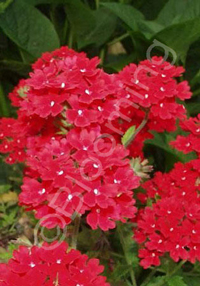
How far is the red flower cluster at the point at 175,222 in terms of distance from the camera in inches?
53.0

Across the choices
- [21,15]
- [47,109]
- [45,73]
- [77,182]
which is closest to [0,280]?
[77,182]

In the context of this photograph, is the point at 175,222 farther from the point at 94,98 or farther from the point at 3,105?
the point at 3,105

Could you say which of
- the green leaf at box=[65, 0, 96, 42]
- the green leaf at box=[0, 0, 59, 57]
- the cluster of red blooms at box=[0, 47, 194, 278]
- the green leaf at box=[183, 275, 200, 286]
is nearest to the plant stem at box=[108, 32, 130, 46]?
the green leaf at box=[65, 0, 96, 42]

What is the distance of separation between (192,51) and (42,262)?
1356 millimetres

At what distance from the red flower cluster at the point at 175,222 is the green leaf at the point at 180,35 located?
586 mm

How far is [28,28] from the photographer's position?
213 cm

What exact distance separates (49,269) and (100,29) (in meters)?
1.31

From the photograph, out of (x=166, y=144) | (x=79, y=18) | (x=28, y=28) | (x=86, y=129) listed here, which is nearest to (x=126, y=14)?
(x=79, y=18)

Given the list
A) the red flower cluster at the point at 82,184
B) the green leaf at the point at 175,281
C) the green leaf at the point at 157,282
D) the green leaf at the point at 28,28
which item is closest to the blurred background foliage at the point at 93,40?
the green leaf at the point at 28,28

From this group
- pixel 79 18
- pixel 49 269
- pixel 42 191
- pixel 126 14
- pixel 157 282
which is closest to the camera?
pixel 49 269

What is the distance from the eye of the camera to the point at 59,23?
243 centimetres

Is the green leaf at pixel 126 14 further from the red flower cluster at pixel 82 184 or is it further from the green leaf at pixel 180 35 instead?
the red flower cluster at pixel 82 184

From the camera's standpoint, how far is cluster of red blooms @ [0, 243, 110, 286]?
1079mm

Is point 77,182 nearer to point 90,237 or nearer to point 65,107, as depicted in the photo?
point 65,107
